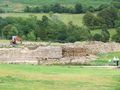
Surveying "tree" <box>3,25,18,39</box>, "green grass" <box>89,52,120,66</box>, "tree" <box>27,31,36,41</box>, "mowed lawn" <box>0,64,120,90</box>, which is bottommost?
"tree" <box>27,31,36,41</box>

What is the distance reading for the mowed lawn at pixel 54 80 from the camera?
2322cm

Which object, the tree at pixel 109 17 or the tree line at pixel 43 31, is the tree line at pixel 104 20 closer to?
the tree at pixel 109 17

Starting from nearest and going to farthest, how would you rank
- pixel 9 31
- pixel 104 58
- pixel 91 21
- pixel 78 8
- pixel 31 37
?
pixel 104 58 → pixel 31 37 → pixel 9 31 → pixel 91 21 → pixel 78 8

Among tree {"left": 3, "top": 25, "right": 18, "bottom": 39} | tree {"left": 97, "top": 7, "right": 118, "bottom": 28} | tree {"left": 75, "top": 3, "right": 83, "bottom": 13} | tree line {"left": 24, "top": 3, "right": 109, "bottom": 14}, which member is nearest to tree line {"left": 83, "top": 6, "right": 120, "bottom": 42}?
tree {"left": 97, "top": 7, "right": 118, "bottom": 28}

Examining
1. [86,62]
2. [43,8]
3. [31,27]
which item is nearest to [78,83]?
[86,62]

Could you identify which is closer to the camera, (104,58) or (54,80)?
(54,80)

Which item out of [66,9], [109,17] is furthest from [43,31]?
[66,9]

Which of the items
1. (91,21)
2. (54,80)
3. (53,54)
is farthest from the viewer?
(91,21)

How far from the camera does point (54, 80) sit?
993 inches

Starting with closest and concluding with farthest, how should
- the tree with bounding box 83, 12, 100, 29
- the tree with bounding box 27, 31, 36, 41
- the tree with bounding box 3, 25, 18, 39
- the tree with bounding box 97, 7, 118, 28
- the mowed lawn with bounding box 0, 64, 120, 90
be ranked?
the mowed lawn with bounding box 0, 64, 120, 90
the tree with bounding box 27, 31, 36, 41
the tree with bounding box 3, 25, 18, 39
the tree with bounding box 83, 12, 100, 29
the tree with bounding box 97, 7, 118, 28

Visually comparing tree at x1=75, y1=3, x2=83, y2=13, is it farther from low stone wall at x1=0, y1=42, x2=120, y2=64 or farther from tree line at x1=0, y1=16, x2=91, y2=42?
low stone wall at x1=0, y1=42, x2=120, y2=64

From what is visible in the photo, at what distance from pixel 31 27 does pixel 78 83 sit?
197 feet

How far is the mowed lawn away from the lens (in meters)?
23.2

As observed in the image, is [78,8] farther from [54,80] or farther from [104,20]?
[54,80]
